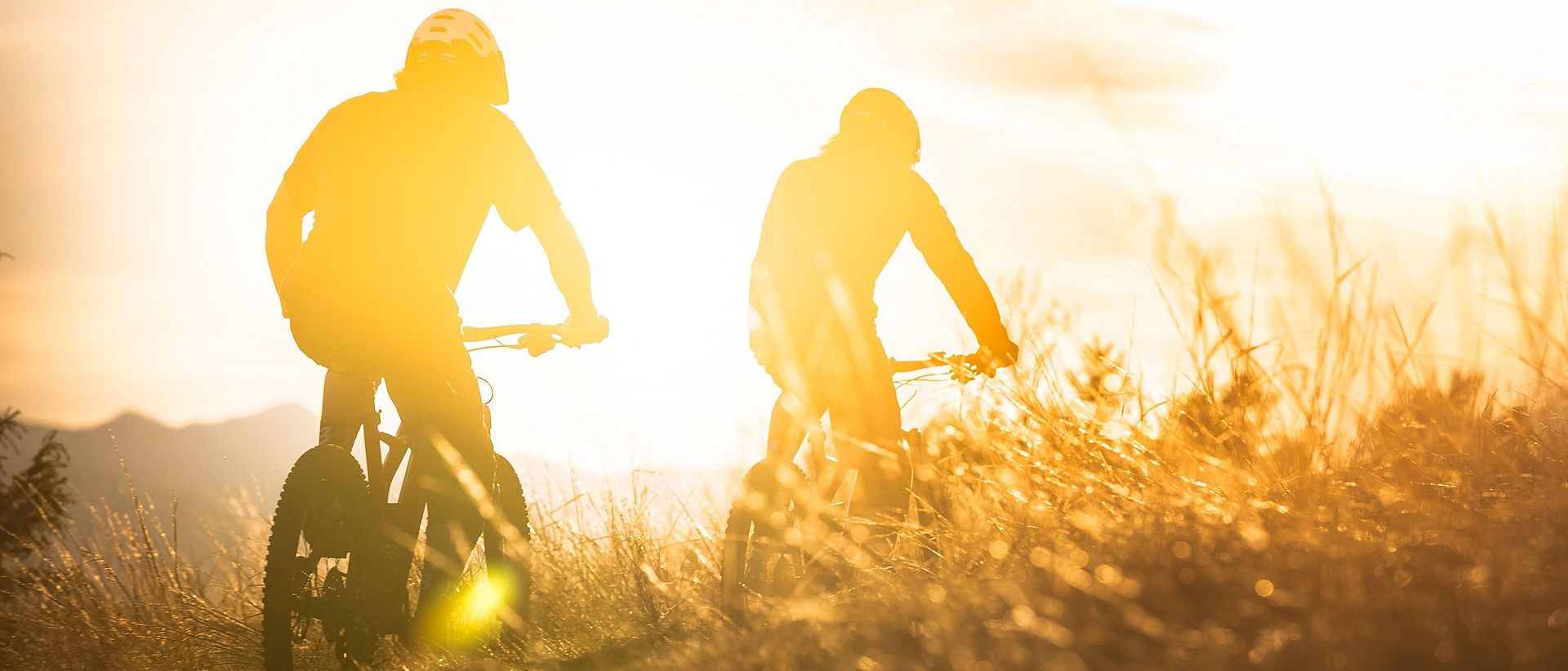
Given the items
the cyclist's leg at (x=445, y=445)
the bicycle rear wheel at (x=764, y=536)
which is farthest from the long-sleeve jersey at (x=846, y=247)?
the cyclist's leg at (x=445, y=445)

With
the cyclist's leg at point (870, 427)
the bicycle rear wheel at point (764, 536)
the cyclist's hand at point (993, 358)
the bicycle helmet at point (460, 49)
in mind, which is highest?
the bicycle helmet at point (460, 49)

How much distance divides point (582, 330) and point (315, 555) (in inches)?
42.9

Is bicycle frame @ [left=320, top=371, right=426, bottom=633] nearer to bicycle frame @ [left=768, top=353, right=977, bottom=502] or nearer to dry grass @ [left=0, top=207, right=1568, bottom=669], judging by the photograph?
dry grass @ [left=0, top=207, right=1568, bottom=669]

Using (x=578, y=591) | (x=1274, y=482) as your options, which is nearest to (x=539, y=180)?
(x=578, y=591)

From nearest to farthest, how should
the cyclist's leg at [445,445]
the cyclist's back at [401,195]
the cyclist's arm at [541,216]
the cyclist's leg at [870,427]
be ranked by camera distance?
the cyclist's back at [401,195]
the cyclist's leg at [445,445]
the cyclist's arm at [541,216]
the cyclist's leg at [870,427]

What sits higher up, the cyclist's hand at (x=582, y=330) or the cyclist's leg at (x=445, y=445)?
the cyclist's hand at (x=582, y=330)

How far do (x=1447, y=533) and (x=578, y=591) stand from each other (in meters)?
3.08

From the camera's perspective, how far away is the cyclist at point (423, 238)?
12.0ft

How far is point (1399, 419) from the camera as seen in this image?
3.48 meters

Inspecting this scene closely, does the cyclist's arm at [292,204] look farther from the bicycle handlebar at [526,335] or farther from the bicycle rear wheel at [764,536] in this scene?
the bicycle rear wheel at [764,536]

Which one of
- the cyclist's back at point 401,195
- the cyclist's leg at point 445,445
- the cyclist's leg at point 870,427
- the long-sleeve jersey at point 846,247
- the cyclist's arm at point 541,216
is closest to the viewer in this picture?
the cyclist's back at point 401,195

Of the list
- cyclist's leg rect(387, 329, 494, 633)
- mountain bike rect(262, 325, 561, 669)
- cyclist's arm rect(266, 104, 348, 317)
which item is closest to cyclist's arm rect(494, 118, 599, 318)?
mountain bike rect(262, 325, 561, 669)

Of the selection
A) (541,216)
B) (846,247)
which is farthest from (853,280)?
(541,216)

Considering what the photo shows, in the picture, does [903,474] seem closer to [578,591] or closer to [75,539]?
[578,591]
